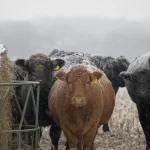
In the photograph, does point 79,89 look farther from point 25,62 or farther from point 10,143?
point 25,62

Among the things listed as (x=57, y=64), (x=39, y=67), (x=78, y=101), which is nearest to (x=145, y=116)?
(x=57, y=64)

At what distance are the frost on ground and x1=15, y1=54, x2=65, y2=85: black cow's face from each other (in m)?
1.68

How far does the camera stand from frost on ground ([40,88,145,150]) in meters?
12.1

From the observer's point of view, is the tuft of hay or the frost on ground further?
the frost on ground

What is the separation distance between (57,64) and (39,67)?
2.19ft

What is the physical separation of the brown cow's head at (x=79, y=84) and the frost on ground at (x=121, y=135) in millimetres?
3407

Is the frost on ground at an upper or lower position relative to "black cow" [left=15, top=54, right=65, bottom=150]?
lower

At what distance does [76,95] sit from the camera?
320 inches

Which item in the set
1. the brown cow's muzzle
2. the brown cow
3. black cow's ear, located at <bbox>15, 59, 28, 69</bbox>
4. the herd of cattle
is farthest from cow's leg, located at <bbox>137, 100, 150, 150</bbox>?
the brown cow's muzzle

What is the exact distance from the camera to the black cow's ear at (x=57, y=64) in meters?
11.2

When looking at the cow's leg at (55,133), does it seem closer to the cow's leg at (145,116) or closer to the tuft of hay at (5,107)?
the cow's leg at (145,116)

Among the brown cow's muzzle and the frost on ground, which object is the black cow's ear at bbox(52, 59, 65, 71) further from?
the brown cow's muzzle

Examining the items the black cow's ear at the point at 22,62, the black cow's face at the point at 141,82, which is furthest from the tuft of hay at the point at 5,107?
the black cow's face at the point at 141,82

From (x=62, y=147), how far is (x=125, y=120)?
107 inches
